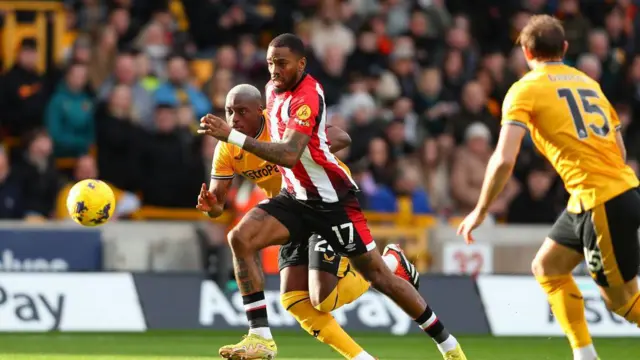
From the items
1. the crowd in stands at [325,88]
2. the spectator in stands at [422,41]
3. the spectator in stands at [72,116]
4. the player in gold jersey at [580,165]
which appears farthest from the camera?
the spectator in stands at [422,41]

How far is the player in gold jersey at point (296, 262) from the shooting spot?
9.68 meters

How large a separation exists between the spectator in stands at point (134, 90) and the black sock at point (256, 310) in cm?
720

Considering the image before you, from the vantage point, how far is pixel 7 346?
1211cm

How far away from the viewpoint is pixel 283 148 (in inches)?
353

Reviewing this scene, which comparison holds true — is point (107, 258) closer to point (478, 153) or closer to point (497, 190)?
point (478, 153)

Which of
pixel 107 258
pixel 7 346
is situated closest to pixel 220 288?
pixel 107 258

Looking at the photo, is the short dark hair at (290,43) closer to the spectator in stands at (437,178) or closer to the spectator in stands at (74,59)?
the spectator in stands at (74,59)

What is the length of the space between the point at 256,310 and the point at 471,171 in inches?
318

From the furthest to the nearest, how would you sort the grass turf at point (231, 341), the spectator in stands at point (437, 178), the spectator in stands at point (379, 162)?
the spectator in stands at point (437, 178), the spectator in stands at point (379, 162), the grass turf at point (231, 341)

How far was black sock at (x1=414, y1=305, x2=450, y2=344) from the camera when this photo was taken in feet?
31.4

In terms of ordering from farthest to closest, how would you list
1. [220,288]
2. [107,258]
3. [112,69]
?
[112,69], [107,258], [220,288]

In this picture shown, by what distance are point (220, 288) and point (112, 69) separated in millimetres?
4321

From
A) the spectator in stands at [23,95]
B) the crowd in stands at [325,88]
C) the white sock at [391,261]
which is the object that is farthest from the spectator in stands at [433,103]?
the white sock at [391,261]

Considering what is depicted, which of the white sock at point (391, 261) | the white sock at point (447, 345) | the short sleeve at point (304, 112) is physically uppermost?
the short sleeve at point (304, 112)
